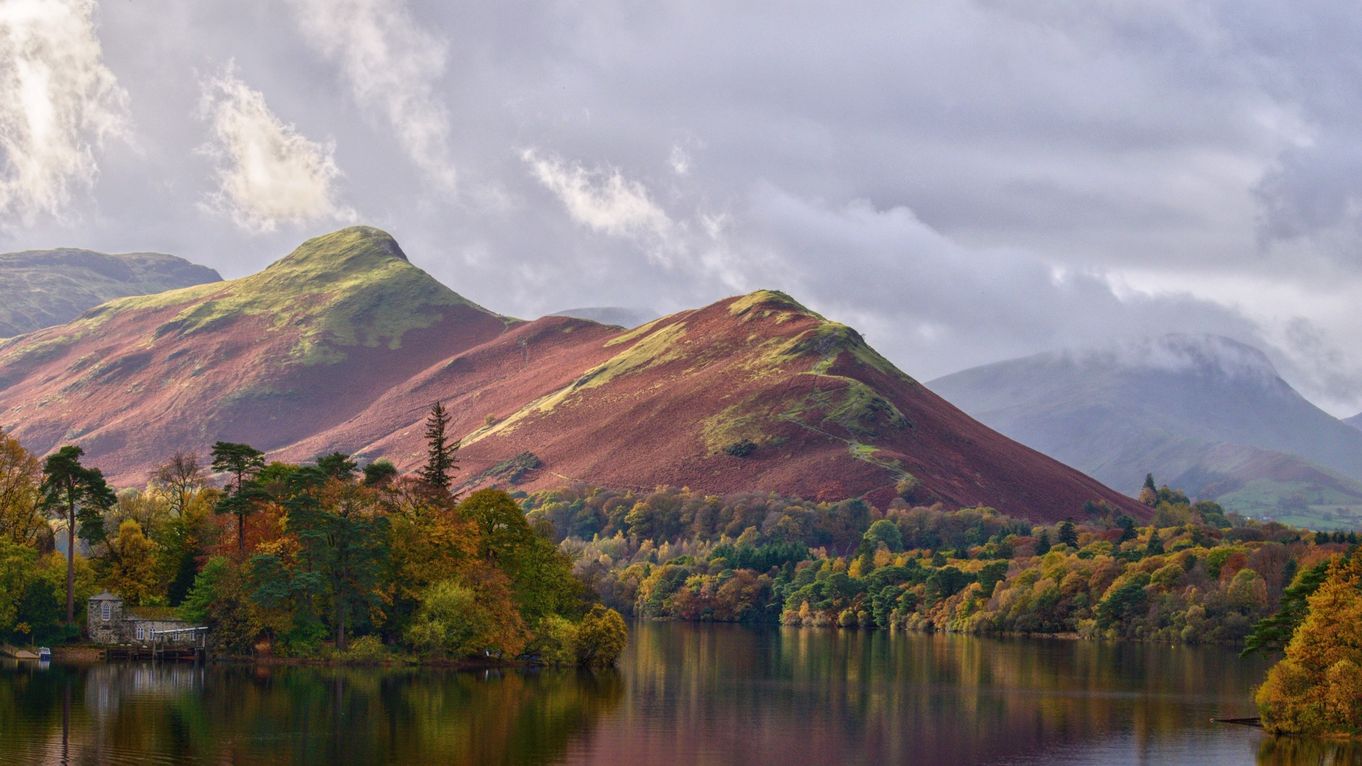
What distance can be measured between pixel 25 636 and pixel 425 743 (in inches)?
1838

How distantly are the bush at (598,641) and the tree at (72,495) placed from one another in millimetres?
31473

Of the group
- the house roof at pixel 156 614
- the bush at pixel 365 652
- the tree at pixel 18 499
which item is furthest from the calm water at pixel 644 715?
the tree at pixel 18 499

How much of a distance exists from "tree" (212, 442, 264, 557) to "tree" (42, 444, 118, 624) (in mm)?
7377

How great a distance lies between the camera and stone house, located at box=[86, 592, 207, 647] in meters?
102

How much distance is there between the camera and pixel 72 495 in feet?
340

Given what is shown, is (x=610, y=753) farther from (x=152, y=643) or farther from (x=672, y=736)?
(x=152, y=643)

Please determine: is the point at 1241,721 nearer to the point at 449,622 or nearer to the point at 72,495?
the point at 449,622

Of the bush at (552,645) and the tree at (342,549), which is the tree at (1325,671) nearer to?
the bush at (552,645)

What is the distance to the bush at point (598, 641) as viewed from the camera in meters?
103

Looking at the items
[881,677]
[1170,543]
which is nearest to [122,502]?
[881,677]

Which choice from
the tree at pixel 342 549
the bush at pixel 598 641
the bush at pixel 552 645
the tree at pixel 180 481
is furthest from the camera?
the tree at pixel 180 481

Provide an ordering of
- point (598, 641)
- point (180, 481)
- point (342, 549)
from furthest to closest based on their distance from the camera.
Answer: point (180, 481)
point (598, 641)
point (342, 549)

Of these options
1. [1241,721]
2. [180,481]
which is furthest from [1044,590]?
[180,481]

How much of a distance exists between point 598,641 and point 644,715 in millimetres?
23806
